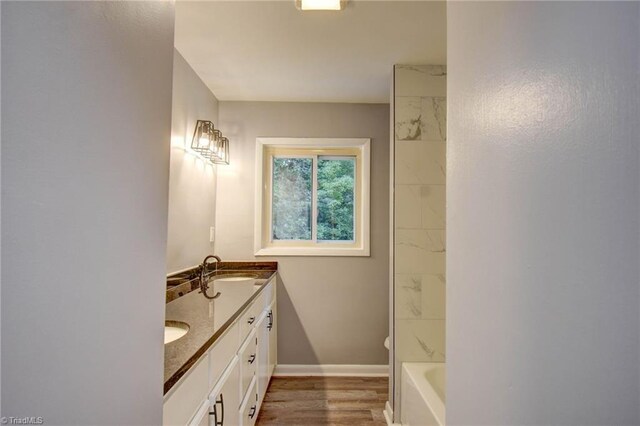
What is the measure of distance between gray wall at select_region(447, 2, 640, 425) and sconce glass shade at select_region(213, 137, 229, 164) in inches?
82.7

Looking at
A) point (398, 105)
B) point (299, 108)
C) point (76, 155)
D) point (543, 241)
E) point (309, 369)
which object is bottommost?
Result: point (309, 369)

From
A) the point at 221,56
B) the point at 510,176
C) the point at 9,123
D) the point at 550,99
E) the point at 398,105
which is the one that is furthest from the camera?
the point at 398,105

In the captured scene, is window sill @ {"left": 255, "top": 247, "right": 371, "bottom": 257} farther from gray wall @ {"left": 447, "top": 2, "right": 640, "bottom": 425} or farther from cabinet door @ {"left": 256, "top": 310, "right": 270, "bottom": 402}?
gray wall @ {"left": 447, "top": 2, "right": 640, "bottom": 425}

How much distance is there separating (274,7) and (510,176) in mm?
1552

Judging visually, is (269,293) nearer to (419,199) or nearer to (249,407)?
(249,407)

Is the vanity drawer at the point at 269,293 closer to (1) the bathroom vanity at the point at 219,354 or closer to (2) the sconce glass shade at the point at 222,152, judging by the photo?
(1) the bathroom vanity at the point at 219,354

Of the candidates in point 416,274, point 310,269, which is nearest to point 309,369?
point 310,269

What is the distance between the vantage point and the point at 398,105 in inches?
90.1

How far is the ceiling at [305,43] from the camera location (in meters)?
1.69

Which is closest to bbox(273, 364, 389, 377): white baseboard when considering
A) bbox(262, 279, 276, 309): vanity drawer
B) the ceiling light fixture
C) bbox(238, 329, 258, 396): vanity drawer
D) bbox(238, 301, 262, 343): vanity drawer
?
bbox(262, 279, 276, 309): vanity drawer

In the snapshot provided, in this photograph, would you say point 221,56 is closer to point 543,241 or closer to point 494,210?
point 494,210

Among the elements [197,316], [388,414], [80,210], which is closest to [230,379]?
[197,316]

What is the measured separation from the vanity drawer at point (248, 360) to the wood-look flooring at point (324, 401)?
537mm

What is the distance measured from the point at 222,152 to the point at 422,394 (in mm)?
2202
